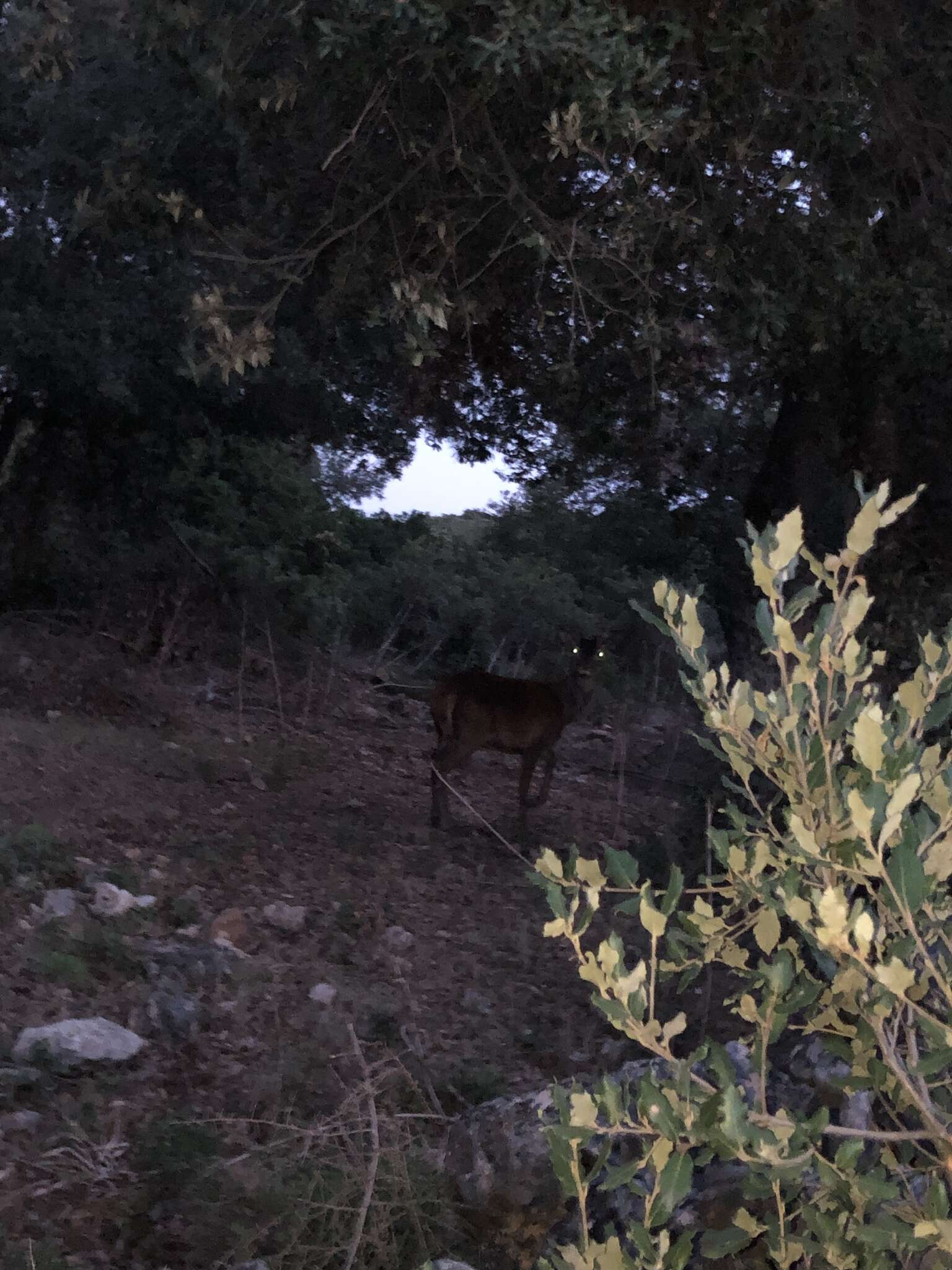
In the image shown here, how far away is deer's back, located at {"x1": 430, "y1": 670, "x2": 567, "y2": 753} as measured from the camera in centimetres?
972

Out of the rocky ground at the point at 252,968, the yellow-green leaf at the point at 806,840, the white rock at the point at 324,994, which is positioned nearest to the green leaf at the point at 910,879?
the yellow-green leaf at the point at 806,840

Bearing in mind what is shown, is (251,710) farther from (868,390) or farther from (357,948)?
(868,390)

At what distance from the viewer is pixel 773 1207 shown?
2564 mm

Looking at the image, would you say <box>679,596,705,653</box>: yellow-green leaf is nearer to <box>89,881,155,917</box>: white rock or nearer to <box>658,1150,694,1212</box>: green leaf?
<box>658,1150,694,1212</box>: green leaf

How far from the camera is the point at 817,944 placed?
5.78 ft

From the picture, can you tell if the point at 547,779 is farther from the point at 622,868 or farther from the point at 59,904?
the point at 622,868

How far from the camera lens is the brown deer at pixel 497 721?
31.9 feet

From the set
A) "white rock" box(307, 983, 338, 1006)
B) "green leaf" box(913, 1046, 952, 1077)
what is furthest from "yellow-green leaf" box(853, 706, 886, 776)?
"white rock" box(307, 983, 338, 1006)

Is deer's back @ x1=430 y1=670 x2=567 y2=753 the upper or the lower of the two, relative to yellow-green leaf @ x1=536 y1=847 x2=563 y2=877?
upper

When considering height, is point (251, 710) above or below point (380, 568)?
below

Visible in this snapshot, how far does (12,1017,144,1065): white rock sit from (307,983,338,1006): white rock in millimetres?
959

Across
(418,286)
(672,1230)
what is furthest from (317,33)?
(672,1230)

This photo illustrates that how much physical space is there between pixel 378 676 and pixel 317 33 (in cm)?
998

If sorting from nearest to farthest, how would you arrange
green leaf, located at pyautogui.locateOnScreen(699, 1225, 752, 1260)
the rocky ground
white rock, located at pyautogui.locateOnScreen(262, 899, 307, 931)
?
green leaf, located at pyautogui.locateOnScreen(699, 1225, 752, 1260) < the rocky ground < white rock, located at pyautogui.locateOnScreen(262, 899, 307, 931)
